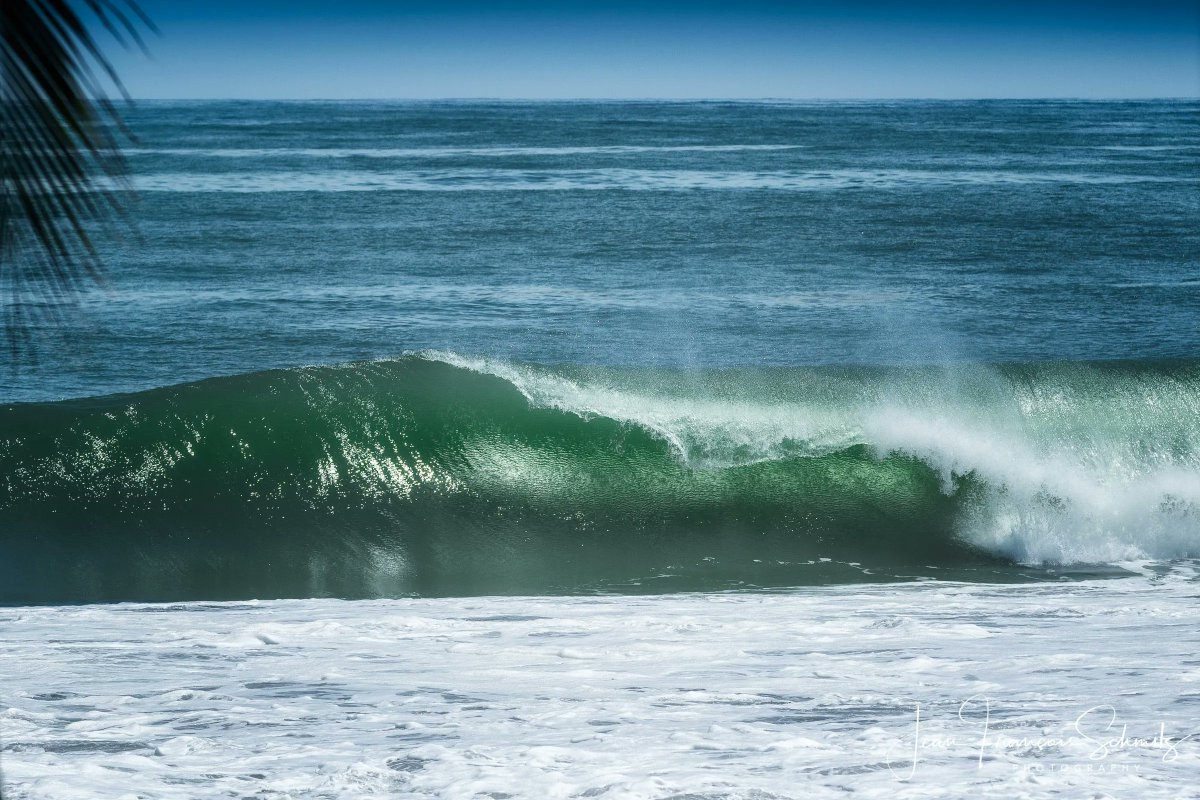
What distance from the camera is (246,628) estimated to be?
21.9 ft

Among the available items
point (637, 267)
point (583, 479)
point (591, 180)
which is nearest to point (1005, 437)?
point (583, 479)

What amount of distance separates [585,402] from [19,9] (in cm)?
950

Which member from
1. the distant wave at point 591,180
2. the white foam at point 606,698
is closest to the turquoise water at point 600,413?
the white foam at point 606,698

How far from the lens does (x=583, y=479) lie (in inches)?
396

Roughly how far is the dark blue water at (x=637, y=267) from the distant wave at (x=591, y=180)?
7.1 inches

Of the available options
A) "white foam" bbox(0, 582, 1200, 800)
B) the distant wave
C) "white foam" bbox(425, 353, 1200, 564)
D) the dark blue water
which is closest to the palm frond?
the dark blue water

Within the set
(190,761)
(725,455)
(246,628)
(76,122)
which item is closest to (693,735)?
(190,761)

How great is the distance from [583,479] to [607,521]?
24.1 inches

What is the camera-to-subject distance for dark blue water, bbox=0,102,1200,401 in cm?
1436

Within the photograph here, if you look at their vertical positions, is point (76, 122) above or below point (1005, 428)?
above

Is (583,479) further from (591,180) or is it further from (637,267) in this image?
(591,180)

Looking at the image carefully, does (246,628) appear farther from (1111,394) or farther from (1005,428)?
(1111,394)

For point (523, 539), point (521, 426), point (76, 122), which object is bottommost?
point (523, 539)

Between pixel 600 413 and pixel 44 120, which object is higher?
pixel 44 120
